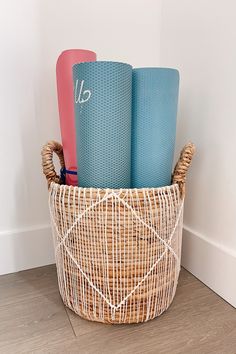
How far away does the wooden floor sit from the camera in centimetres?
57

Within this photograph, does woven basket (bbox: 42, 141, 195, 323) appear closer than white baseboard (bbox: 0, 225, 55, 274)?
Yes

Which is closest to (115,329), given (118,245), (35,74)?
(118,245)

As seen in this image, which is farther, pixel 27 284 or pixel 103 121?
pixel 27 284

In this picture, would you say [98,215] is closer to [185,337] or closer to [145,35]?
[185,337]

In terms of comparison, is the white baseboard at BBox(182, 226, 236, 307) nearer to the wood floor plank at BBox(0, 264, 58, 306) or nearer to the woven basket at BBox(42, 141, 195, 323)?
the woven basket at BBox(42, 141, 195, 323)

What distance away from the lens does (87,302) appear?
638 mm

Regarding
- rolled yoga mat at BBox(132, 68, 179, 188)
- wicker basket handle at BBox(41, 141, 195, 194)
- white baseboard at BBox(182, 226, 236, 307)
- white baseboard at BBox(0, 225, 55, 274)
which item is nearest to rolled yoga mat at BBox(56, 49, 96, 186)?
wicker basket handle at BBox(41, 141, 195, 194)

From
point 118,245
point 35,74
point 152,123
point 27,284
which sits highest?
point 35,74

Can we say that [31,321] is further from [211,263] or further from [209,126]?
[209,126]

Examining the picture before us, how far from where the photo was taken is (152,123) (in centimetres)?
62

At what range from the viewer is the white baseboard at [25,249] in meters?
0.85

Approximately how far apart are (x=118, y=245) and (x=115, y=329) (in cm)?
20

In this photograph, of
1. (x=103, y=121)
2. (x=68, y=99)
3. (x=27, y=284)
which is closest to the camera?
(x=103, y=121)

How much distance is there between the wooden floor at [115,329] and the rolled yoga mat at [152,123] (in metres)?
0.32
